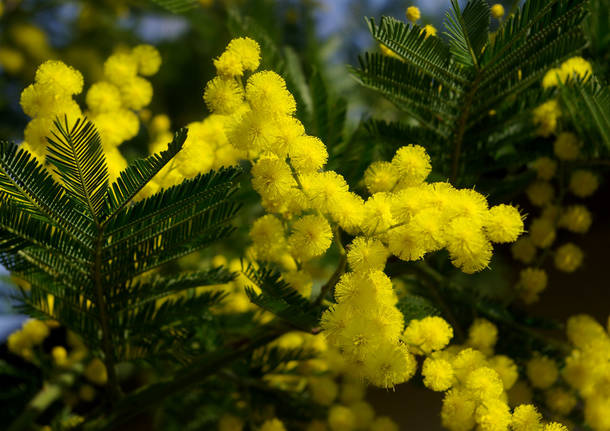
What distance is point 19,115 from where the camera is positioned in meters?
1.91

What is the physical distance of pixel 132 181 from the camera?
2.43ft

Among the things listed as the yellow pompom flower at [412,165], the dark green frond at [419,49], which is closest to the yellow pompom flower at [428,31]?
the dark green frond at [419,49]

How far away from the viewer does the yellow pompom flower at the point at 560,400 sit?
108 cm

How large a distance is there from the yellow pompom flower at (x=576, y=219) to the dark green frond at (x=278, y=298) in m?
0.66

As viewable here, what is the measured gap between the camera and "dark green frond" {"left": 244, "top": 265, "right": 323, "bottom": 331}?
2.62ft

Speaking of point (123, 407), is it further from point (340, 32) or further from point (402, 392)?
point (340, 32)

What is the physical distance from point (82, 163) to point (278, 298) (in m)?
0.32

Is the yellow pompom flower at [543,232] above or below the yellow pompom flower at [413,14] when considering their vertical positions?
below

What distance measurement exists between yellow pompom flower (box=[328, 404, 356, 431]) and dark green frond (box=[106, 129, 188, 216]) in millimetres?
665

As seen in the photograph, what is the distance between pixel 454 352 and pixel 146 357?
0.54 meters

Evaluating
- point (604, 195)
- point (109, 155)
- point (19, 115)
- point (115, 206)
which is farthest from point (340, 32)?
point (115, 206)

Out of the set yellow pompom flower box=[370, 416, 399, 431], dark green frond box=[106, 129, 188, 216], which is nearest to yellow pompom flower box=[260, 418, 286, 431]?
yellow pompom flower box=[370, 416, 399, 431]

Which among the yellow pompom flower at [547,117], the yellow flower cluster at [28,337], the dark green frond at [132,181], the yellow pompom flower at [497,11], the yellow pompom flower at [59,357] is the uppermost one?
the yellow pompom flower at [497,11]

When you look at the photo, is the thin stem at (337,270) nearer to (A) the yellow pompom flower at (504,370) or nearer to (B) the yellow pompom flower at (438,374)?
(B) the yellow pompom flower at (438,374)
